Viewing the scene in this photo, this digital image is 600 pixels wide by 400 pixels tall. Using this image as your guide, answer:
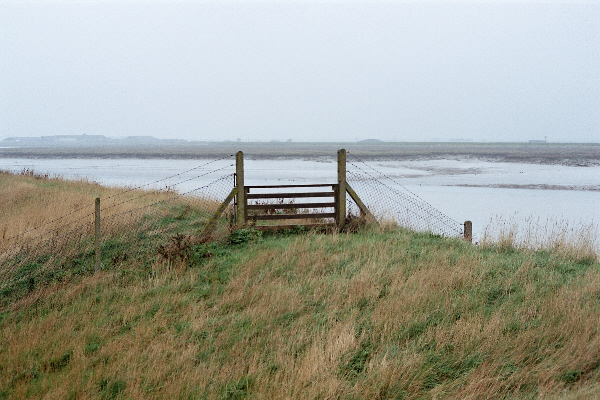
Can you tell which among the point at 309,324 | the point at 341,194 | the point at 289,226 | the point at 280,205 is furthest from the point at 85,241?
the point at 309,324

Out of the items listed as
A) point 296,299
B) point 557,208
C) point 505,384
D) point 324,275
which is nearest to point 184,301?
point 296,299

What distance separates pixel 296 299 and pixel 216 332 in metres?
1.48

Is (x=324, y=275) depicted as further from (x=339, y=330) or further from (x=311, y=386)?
(x=311, y=386)

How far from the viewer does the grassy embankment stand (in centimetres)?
625

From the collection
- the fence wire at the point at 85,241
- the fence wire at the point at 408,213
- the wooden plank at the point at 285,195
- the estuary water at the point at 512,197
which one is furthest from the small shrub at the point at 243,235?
the estuary water at the point at 512,197

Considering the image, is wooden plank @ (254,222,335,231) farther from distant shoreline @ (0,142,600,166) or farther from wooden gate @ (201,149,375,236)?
distant shoreline @ (0,142,600,166)

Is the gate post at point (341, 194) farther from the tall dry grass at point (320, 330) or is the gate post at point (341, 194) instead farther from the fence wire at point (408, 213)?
the tall dry grass at point (320, 330)

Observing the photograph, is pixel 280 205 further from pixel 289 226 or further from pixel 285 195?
pixel 289 226

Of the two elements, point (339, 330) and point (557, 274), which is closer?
point (339, 330)

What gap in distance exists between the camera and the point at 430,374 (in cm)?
642

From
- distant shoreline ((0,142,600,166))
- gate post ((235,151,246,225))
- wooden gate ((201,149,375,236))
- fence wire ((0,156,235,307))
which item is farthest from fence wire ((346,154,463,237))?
distant shoreline ((0,142,600,166))

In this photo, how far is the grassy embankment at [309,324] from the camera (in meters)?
6.25

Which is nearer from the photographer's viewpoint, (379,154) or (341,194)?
(341,194)

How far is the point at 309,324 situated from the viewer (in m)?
7.76
